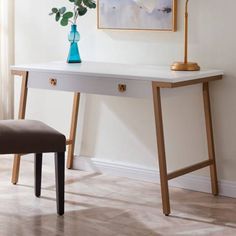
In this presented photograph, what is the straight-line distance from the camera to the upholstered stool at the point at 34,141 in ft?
10.5

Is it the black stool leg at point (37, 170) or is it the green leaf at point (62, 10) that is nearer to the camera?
the black stool leg at point (37, 170)

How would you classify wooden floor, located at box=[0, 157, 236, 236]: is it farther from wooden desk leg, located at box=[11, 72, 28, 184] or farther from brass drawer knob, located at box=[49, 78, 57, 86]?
brass drawer knob, located at box=[49, 78, 57, 86]

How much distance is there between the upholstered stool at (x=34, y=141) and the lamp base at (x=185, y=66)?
0.77 metres

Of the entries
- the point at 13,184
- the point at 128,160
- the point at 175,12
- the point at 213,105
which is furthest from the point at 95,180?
the point at 175,12

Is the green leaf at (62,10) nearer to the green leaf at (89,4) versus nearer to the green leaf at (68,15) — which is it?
the green leaf at (68,15)

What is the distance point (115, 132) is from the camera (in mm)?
4184

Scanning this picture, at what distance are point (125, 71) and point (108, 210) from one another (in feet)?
2.48

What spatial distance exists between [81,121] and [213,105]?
980 millimetres

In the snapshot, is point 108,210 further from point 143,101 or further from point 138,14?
point 138,14

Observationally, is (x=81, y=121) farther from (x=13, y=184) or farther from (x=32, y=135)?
(x=32, y=135)

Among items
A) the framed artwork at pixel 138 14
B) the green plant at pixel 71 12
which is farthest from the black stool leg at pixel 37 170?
the framed artwork at pixel 138 14

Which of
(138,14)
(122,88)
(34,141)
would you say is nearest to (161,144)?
(122,88)

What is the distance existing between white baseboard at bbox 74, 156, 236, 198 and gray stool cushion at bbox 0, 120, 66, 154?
0.90 m

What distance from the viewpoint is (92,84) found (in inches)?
140
